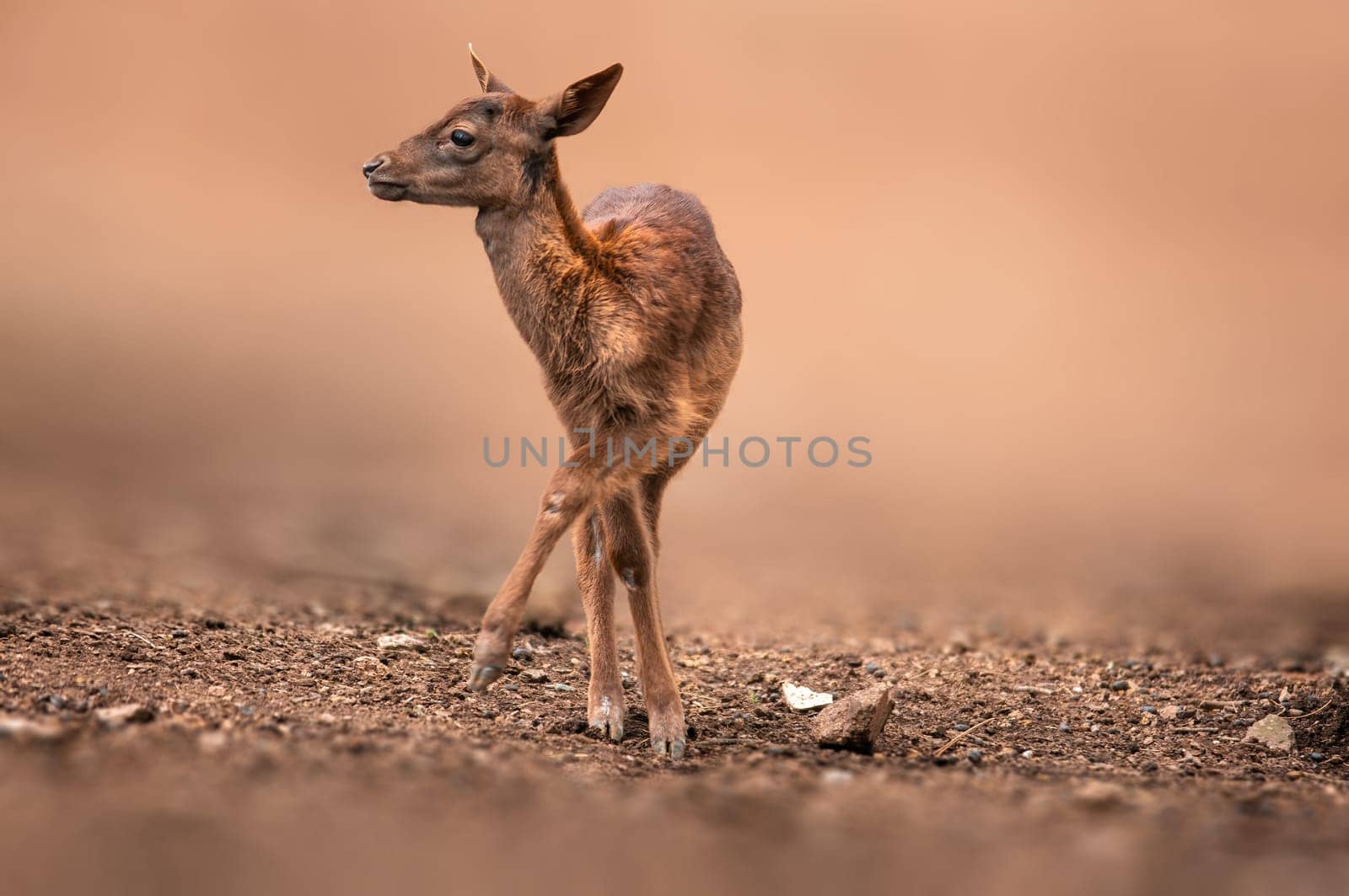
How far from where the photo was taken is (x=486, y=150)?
23.9 feet

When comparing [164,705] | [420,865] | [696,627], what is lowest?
[420,865]

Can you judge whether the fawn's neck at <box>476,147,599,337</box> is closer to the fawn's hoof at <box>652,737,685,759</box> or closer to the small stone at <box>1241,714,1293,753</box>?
the fawn's hoof at <box>652,737,685,759</box>

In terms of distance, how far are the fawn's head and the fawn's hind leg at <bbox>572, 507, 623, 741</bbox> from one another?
6.60 ft

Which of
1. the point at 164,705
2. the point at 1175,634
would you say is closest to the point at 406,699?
the point at 164,705

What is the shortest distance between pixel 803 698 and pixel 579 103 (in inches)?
158

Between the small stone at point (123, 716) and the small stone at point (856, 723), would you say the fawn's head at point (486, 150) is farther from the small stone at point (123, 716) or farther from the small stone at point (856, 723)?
the small stone at point (856, 723)

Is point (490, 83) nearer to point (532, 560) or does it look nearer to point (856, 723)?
point (532, 560)

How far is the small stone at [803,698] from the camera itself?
838 centimetres

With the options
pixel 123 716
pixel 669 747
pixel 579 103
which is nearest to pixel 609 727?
pixel 669 747

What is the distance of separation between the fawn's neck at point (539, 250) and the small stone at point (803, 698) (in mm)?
2920

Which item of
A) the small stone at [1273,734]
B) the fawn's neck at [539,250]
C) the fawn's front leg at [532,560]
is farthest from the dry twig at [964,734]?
the fawn's neck at [539,250]

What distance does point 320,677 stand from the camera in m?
8.20

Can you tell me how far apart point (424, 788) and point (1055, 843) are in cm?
268

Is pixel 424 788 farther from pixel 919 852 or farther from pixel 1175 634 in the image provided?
pixel 1175 634
